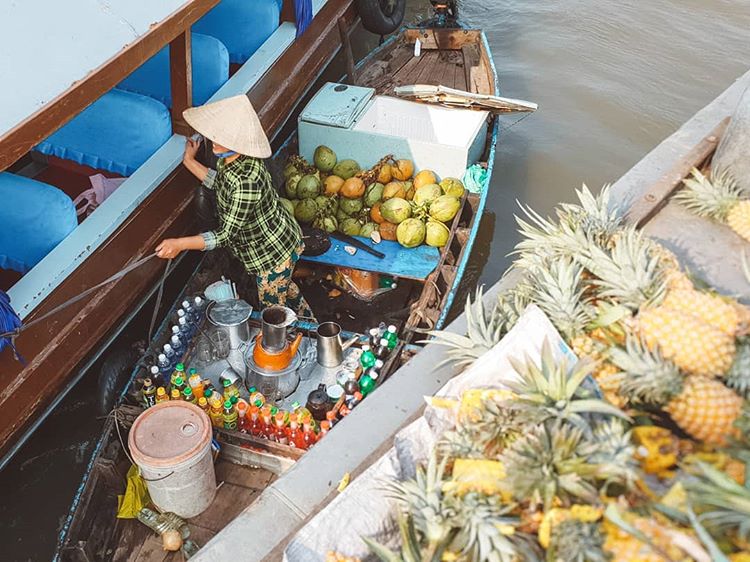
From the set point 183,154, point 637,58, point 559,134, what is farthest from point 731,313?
point 637,58

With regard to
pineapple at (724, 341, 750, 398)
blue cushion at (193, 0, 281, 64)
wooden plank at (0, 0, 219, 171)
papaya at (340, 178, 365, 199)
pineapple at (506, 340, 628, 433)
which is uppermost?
wooden plank at (0, 0, 219, 171)

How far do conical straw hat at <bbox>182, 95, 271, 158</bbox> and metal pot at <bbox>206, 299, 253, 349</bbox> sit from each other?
3.71 ft

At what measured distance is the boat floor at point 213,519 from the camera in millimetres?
3756

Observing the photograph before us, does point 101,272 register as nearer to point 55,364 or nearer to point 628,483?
point 55,364

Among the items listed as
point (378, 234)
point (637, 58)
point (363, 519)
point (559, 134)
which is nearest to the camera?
point (363, 519)

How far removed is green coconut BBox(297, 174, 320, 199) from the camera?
600cm

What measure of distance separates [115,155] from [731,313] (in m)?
4.72

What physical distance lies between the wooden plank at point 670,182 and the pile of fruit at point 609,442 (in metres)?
0.85

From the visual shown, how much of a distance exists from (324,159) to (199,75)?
4.69 ft

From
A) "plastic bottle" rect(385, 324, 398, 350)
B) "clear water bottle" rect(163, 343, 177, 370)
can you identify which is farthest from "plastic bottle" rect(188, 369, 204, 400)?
"plastic bottle" rect(385, 324, 398, 350)

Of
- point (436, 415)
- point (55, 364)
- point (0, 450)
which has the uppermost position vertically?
point (436, 415)

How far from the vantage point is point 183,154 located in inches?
199

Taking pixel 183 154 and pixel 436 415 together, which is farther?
pixel 183 154

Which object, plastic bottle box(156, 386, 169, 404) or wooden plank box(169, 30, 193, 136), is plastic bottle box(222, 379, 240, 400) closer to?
plastic bottle box(156, 386, 169, 404)
